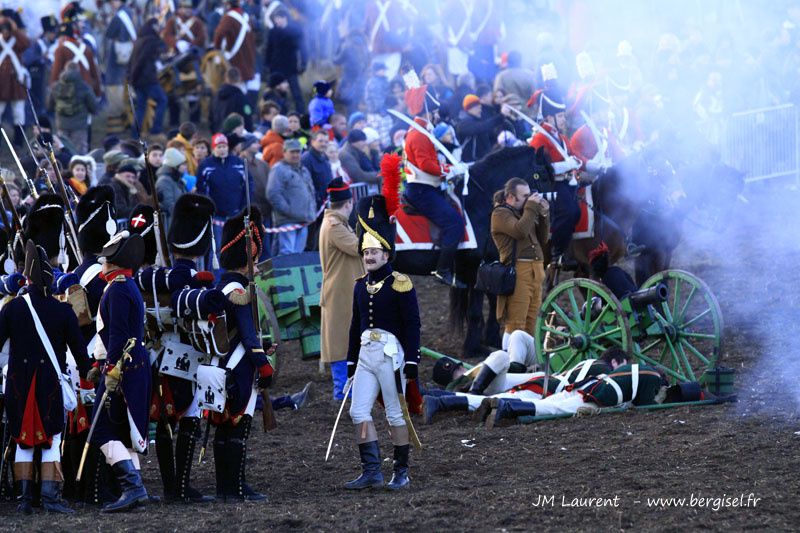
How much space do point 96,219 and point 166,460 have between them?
1470 millimetres

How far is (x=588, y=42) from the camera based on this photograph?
14.5 m

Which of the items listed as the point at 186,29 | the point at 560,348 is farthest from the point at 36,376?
the point at 186,29

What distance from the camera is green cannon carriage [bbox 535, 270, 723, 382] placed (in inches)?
428

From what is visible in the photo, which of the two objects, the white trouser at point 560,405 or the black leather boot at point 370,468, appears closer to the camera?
the black leather boot at point 370,468

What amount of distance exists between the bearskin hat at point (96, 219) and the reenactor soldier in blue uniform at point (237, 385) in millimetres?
862

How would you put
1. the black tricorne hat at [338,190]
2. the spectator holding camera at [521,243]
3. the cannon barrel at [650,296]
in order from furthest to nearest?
the spectator holding camera at [521,243] < the black tricorne hat at [338,190] < the cannon barrel at [650,296]

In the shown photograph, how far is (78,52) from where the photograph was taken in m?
19.2

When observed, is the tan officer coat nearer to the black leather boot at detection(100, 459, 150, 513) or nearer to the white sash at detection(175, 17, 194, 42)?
the black leather boot at detection(100, 459, 150, 513)

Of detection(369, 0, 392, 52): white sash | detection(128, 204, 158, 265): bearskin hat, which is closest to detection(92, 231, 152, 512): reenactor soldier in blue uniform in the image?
detection(128, 204, 158, 265): bearskin hat

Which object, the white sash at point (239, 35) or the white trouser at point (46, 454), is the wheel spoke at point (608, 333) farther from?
the white sash at point (239, 35)

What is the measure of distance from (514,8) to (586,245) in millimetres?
6102

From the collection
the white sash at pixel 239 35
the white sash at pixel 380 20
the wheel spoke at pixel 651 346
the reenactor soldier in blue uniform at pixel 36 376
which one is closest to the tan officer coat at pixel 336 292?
the wheel spoke at pixel 651 346

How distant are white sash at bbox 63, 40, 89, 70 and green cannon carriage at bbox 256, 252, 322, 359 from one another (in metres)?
7.69

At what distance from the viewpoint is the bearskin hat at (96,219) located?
8609 mm
